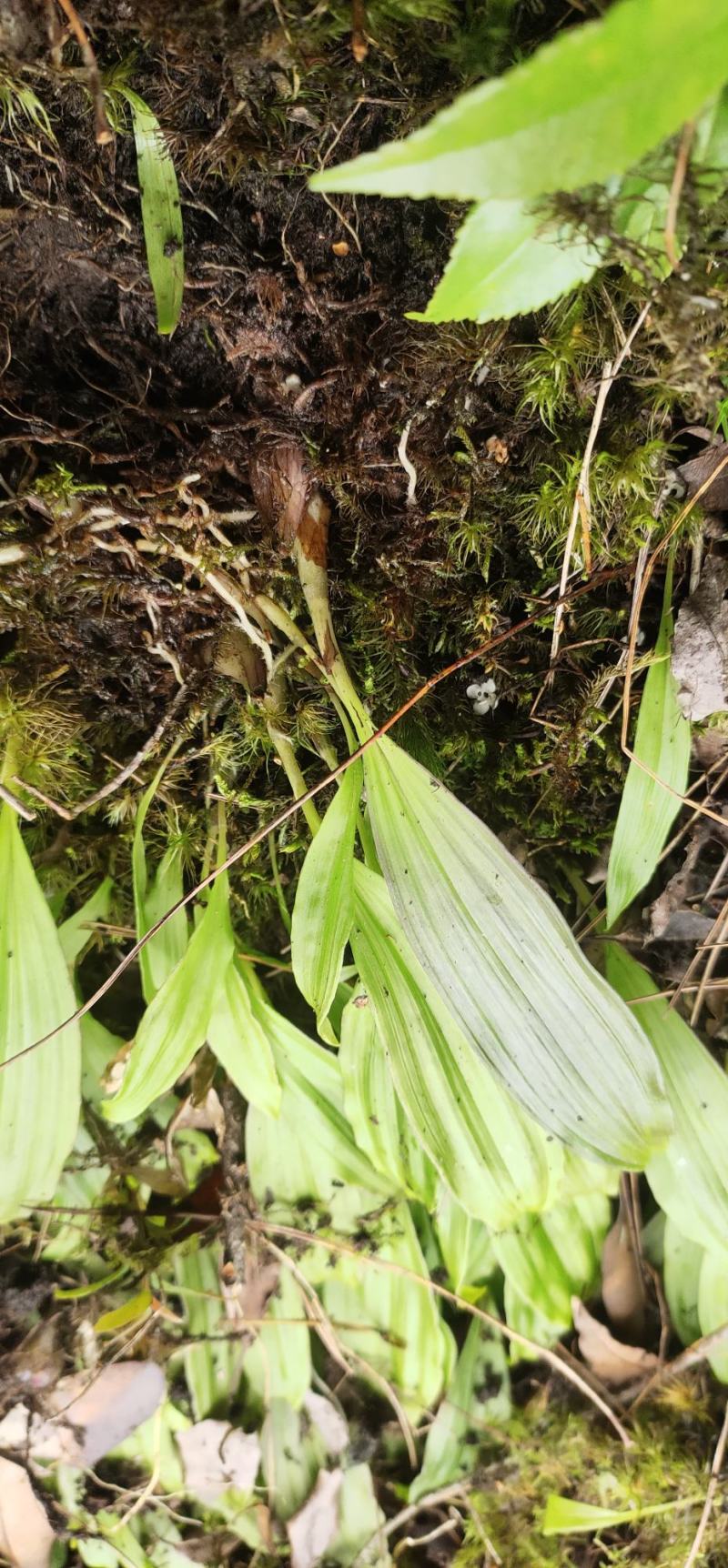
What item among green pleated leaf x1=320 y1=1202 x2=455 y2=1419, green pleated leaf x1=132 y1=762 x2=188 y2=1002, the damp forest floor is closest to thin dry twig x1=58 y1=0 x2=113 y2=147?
the damp forest floor

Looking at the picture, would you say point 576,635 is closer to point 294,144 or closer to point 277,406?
point 277,406

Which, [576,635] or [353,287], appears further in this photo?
[576,635]

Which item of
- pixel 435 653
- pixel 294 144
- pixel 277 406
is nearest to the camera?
pixel 294 144

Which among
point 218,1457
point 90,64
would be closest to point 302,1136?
point 218,1457

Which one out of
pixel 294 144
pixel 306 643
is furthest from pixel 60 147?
pixel 306 643

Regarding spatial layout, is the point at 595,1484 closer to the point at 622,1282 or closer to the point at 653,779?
the point at 622,1282

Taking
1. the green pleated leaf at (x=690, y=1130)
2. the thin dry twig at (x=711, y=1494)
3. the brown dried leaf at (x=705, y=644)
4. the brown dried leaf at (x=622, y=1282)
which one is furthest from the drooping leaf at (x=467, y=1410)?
the brown dried leaf at (x=705, y=644)

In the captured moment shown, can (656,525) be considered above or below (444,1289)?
above
